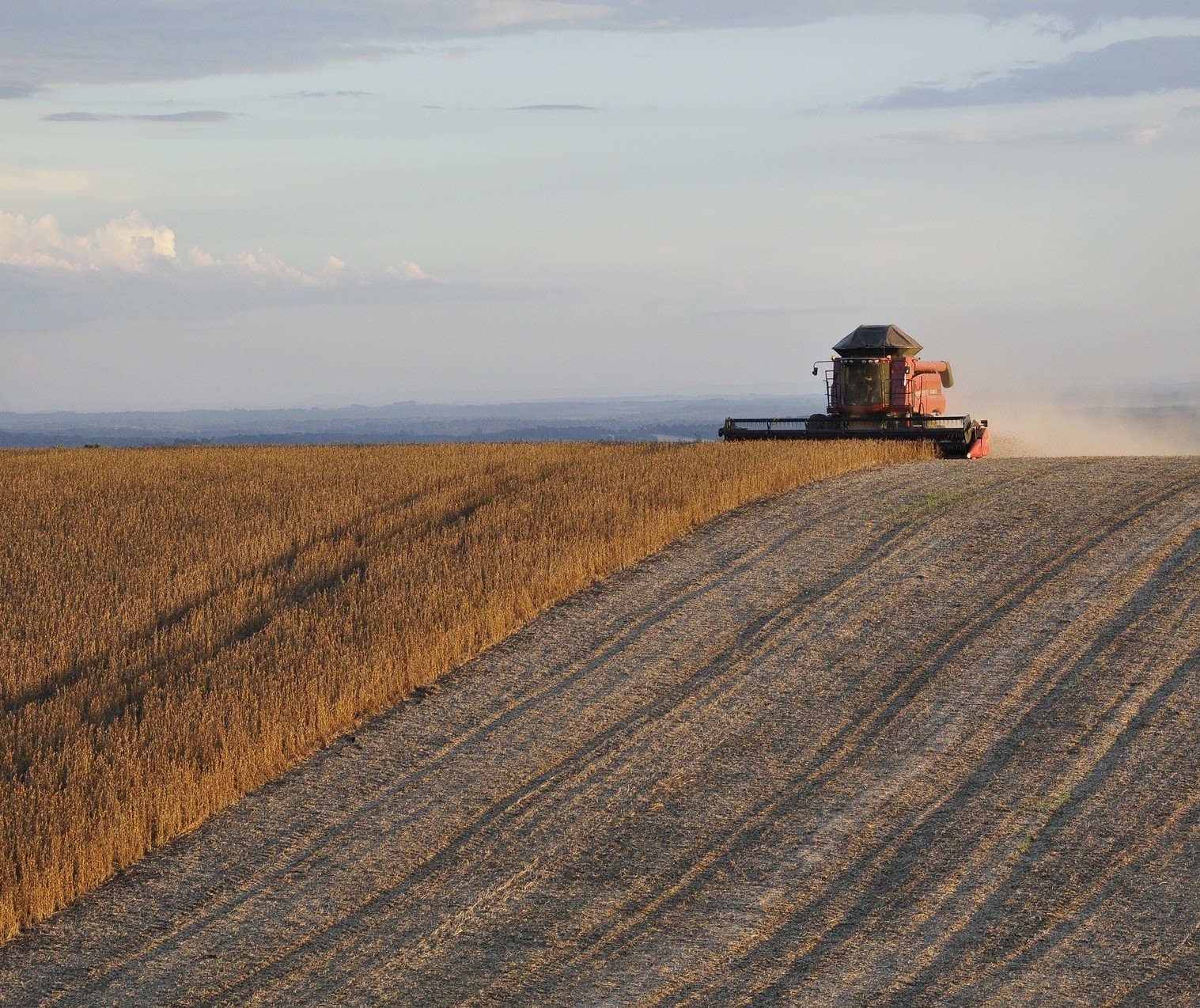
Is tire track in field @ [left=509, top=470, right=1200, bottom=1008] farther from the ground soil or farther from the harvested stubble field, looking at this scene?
the harvested stubble field

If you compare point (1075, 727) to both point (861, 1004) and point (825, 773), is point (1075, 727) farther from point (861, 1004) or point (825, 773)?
point (861, 1004)

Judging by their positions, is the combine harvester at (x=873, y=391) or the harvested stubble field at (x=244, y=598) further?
the combine harvester at (x=873, y=391)

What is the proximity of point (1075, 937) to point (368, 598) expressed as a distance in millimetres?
7414

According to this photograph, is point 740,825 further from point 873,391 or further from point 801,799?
point 873,391

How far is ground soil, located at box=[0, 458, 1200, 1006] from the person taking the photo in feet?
21.9

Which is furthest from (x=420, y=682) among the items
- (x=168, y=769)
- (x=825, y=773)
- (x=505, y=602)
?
(x=825, y=773)

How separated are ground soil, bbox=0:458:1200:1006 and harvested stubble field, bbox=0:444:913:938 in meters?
0.35

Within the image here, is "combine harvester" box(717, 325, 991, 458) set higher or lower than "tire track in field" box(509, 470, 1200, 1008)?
higher

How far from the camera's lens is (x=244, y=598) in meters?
12.7

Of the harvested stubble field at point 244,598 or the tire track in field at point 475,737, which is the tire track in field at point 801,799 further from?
the harvested stubble field at point 244,598

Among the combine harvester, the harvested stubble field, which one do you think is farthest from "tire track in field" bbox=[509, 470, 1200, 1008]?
the combine harvester

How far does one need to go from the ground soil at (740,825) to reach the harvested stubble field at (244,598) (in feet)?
1.14

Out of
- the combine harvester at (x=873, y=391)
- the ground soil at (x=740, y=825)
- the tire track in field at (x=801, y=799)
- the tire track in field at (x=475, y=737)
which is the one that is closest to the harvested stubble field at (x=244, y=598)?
the ground soil at (x=740, y=825)

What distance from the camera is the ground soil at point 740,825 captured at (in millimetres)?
6672
